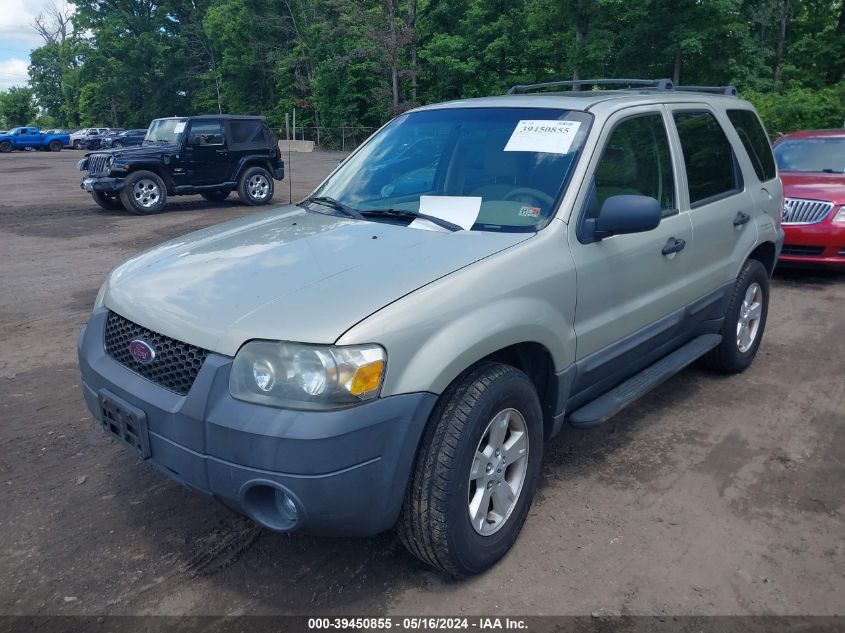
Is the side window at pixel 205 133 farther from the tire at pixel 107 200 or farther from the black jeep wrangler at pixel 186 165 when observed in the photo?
the tire at pixel 107 200

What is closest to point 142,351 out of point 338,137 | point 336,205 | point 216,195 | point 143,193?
point 336,205

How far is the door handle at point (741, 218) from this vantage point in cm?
459

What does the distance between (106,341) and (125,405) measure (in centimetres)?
41

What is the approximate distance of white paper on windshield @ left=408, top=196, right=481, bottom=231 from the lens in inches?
129

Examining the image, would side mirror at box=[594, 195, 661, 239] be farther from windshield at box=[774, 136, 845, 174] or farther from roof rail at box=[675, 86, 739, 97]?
windshield at box=[774, 136, 845, 174]

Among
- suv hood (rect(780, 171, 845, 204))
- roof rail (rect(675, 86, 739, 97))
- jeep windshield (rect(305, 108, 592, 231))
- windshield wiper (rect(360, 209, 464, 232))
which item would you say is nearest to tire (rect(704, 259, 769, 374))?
roof rail (rect(675, 86, 739, 97))

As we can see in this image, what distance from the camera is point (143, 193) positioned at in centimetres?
1440

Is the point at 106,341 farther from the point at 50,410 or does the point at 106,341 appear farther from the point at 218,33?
the point at 218,33

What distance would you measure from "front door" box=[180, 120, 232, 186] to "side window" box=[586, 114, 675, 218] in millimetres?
12672

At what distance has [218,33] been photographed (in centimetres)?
5628

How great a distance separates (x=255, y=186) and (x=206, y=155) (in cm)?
139

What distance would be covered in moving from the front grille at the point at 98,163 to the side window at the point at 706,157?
12857mm

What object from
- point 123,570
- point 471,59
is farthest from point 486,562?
point 471,59

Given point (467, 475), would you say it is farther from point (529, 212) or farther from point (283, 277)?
point (529, 212)
